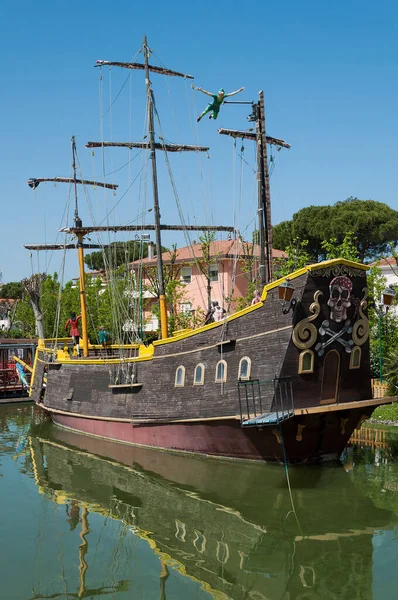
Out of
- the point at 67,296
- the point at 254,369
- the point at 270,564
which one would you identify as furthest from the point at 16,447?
the point at 67,296

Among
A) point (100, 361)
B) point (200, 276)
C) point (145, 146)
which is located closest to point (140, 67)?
point (145, 146)

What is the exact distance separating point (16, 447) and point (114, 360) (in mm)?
4406

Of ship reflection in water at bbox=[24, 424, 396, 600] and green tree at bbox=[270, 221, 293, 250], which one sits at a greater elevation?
green tree at bbox=[270, 221, 293, 250]

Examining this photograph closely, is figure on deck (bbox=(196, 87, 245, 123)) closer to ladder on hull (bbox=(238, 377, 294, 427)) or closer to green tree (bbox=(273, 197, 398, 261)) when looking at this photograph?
ladder on hull (bbox=(238, 377, 294, 427))

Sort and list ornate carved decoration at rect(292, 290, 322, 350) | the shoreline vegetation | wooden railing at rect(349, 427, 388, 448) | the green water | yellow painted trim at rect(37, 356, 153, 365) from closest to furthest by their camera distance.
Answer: the green water, ornate carved decoration at rect(292, 290, 322, 350), yellow painted trim at rect(37, 356, 153, 365), wooden railing at rect(349, 427, 388, 448), the shoreline vegetation

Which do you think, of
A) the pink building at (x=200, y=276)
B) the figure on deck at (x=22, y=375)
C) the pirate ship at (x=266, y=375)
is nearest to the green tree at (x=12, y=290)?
the pink building at (x=200, y=276)

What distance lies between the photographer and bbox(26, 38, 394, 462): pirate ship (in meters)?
14.1

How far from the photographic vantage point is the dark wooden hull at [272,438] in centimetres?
1456

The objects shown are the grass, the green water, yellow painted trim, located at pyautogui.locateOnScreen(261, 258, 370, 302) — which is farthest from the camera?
the grass

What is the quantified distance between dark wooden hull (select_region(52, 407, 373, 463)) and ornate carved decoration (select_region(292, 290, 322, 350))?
5.54 ft

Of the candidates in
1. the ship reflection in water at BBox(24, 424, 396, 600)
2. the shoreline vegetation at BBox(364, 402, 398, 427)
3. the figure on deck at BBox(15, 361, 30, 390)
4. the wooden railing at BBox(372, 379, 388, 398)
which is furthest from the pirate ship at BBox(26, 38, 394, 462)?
the figure on deck at BBox(15, 361, 30, 390)

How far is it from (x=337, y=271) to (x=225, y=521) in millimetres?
6173

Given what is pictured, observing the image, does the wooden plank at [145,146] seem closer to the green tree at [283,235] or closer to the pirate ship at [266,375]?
the pirate ship at [266,375]

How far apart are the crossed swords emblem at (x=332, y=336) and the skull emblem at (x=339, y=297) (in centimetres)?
24
